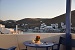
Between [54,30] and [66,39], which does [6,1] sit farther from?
[66,39]

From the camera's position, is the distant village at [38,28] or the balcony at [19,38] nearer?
the balcony at [19,38]

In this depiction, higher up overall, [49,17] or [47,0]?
[47,0]

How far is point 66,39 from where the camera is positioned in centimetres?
561

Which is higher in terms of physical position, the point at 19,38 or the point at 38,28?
the point at 38,28

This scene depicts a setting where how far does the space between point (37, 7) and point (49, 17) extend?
620 mm

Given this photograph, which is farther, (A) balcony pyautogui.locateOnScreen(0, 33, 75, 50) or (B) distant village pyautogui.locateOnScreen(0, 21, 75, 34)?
(B) distant village pyautogui.locateOnScreen(0, 21, 75, 34)

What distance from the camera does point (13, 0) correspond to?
6.44 meters

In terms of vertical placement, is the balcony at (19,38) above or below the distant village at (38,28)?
below

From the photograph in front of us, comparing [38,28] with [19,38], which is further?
[38,28]

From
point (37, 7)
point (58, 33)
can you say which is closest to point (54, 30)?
point (58, 33)

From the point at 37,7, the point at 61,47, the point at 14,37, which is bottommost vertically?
the point at 61,47

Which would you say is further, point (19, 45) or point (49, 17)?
point (49, 17)

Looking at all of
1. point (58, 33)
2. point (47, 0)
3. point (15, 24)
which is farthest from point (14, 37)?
point (47, 0)

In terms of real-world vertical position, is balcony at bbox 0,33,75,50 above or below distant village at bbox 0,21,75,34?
below
